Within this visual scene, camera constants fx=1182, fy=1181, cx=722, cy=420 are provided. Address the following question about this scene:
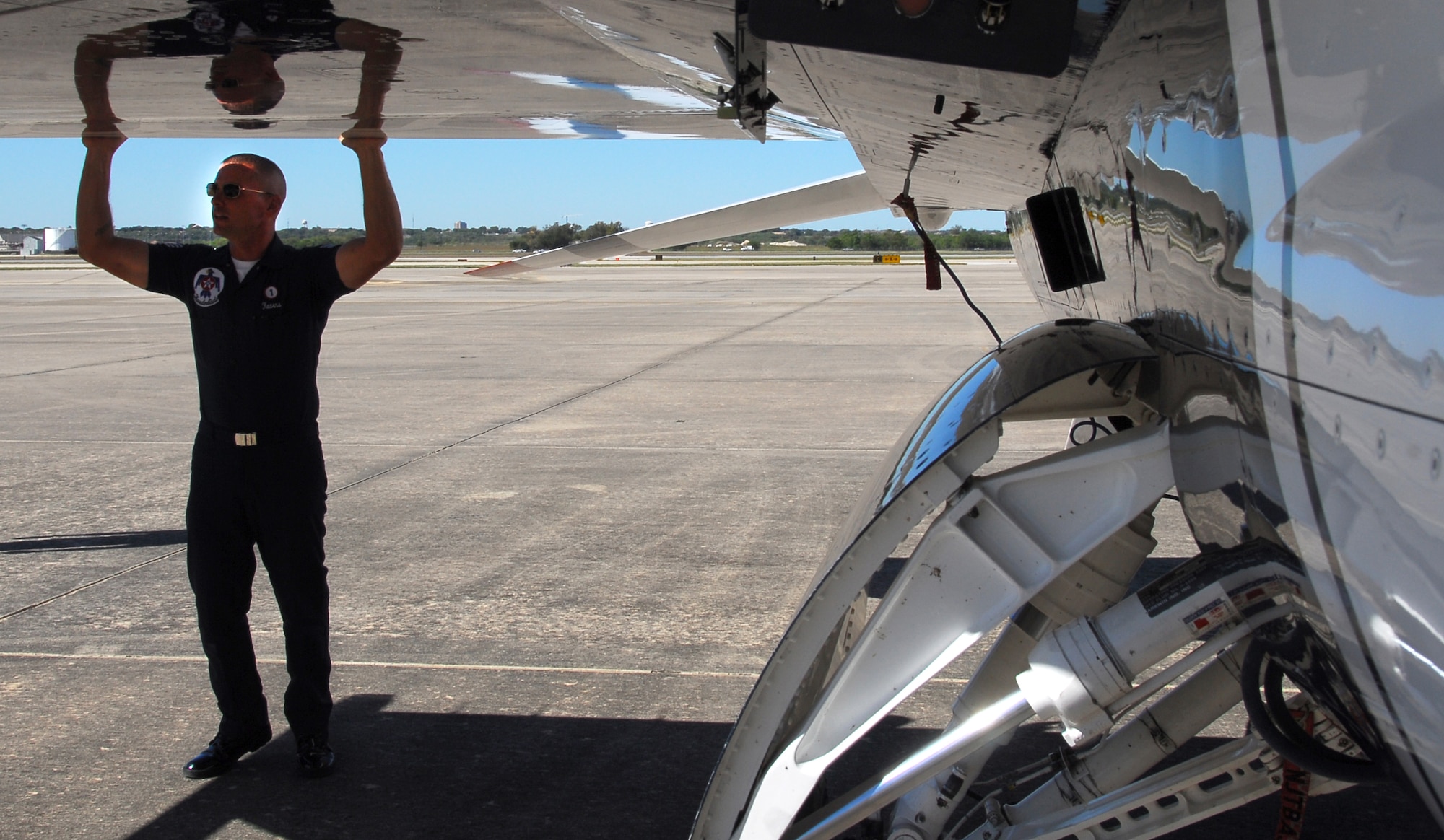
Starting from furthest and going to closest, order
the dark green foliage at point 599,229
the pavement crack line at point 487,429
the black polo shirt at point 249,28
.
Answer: the dark green foliage at point 599,229 → the pavement crack line at point 487,429 → the black polo shirt at point 249,28

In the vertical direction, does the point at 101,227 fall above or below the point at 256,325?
above

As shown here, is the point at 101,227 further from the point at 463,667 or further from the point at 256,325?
the point at 463,667

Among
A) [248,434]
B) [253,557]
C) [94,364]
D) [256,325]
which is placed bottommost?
[94,364]

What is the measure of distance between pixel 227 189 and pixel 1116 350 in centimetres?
262

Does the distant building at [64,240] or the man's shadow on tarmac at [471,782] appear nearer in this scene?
the man's shadow on tarmac at [471,782]

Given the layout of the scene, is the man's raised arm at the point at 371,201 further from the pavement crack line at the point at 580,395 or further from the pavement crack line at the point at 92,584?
the pavement crack line at the point at 580,395

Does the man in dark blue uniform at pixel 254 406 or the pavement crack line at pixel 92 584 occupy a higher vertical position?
the man in dark blue uniform at pixel 254 406

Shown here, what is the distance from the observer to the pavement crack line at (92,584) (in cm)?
528

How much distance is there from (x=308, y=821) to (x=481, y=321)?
65.7 feet

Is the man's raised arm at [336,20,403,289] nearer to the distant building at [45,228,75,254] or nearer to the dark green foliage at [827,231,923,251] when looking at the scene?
the distant building at [45,228,75,254]

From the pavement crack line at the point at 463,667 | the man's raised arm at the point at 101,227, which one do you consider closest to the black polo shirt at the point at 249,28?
the man's raised arm at the point at 101,227

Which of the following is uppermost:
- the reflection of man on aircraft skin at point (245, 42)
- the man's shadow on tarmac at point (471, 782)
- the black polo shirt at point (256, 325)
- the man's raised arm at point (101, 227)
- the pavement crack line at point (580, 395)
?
the reflection of man on aircraft skin at point (245, 42)

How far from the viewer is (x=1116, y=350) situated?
2285mm

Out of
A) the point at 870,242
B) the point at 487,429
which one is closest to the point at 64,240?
the point at 487,429
